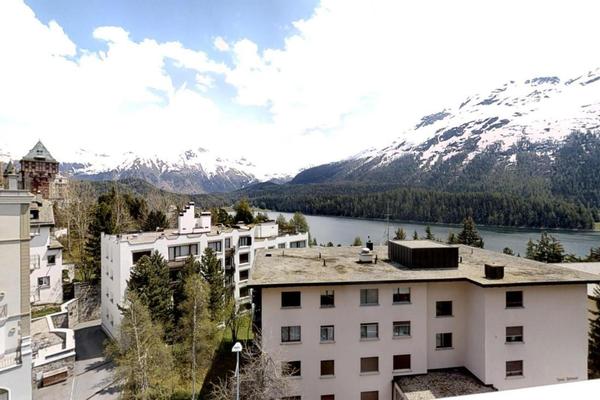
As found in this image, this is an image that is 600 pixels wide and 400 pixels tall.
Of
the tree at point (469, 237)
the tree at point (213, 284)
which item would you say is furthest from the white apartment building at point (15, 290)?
the tree at point (469, 237)

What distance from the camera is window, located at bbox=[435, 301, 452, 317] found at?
58.0 feet

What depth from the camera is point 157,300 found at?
77.6 ft

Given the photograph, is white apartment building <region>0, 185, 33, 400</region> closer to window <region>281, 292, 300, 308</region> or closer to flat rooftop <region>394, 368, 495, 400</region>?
window <region>281, 292, 300, 308</region>

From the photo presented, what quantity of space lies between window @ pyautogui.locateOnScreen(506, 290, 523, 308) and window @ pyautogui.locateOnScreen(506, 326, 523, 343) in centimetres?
103

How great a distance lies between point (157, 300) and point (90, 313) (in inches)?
492

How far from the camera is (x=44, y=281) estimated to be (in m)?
29.8

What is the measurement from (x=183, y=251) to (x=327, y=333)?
1656cm

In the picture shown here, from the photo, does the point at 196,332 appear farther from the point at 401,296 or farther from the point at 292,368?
the point at 401,296

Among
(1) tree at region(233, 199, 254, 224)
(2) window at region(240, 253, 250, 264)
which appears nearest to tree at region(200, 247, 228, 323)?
(2) window at region(240, 253, 250, 264)

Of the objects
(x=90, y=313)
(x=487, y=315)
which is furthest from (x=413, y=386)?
(x=90, y=313)

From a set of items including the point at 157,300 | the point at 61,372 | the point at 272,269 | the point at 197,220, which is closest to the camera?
the point at 272,269

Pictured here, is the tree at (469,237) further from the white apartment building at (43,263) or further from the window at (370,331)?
the white apartment building at (43,263)

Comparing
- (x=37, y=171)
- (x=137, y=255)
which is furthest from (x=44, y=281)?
(x=37, y=171)

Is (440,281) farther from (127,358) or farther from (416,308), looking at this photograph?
(127,358)
